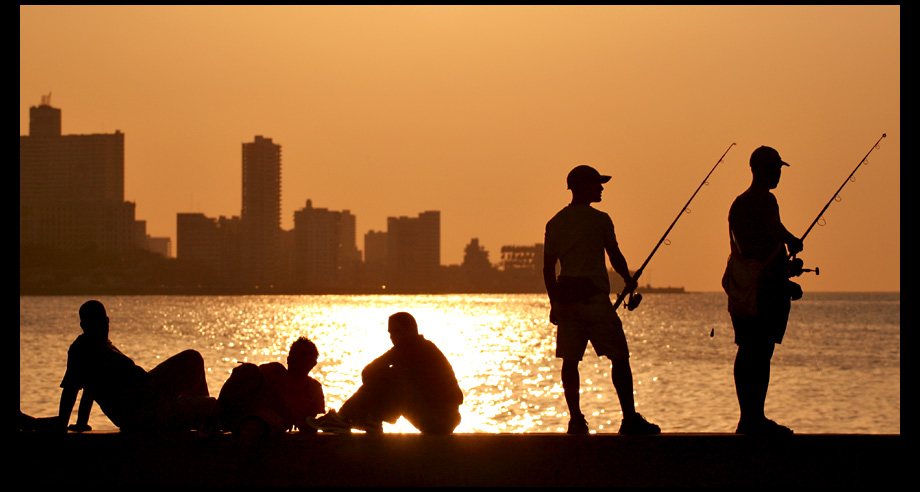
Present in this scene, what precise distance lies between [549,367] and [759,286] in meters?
47.8

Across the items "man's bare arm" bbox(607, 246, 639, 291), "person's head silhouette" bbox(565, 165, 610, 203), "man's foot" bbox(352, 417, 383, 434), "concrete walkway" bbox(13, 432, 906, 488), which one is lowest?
"concrete walkway" bbox(13, 432, 906, 488)

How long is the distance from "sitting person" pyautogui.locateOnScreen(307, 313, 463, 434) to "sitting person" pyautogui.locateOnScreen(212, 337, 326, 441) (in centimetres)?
27

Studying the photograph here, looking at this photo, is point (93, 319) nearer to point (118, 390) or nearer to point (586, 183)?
point (118, 390)

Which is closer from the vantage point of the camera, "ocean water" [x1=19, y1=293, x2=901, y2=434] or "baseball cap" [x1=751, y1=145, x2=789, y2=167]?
"baseball cap" [x1=751, y1=145, x2=789, y2=167]

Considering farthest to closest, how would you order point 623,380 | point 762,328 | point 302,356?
point 302,356 < point 623,380 < point 762,328

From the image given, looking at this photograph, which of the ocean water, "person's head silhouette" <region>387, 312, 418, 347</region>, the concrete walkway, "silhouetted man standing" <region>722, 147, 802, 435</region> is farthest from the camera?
the ocean water

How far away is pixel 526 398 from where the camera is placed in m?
38.2

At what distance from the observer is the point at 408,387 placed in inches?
296

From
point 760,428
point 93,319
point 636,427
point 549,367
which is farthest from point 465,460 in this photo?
point 549,367

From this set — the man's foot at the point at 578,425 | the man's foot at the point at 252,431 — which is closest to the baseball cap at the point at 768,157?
the man's foot at the point at 578,425

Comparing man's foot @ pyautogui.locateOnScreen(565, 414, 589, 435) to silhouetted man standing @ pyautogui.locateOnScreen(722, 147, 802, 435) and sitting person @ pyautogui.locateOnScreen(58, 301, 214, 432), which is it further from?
sitting person @ pyautogui.locateOnScreen(58, 301, 214, 432)

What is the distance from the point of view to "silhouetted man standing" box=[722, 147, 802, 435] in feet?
23.4

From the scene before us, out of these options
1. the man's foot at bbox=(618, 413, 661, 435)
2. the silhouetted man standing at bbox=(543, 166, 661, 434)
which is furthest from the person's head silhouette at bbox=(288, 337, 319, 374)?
the man's foot at bbox=(618, 413, 661, 435)
